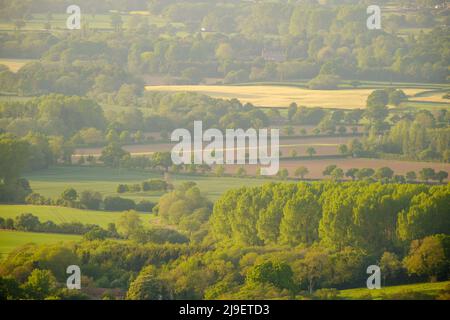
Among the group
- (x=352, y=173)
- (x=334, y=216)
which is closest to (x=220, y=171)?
(x=352, y=173)

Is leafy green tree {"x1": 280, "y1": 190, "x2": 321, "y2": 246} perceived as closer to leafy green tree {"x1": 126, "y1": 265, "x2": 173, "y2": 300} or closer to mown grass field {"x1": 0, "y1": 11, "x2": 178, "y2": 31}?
leafy green tree {"x1": 126, "y1": 265, "x2": 173, "y2": 300}

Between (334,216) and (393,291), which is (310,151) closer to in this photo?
(334,216)

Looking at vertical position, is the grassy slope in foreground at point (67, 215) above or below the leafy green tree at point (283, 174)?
below

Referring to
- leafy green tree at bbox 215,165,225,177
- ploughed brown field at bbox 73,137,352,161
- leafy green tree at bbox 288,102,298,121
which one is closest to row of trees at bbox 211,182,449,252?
leafy green tree at bbox 215,165,225,177

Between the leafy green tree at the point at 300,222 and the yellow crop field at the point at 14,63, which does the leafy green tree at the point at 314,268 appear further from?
the yellow crop field at the point at 14,63

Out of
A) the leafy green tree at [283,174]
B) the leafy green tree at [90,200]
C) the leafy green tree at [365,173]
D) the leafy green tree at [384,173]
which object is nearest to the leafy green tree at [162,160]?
the leafy green tree at [283,174]

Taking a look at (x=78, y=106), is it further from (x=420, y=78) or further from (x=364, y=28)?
(x=364, y=28)
